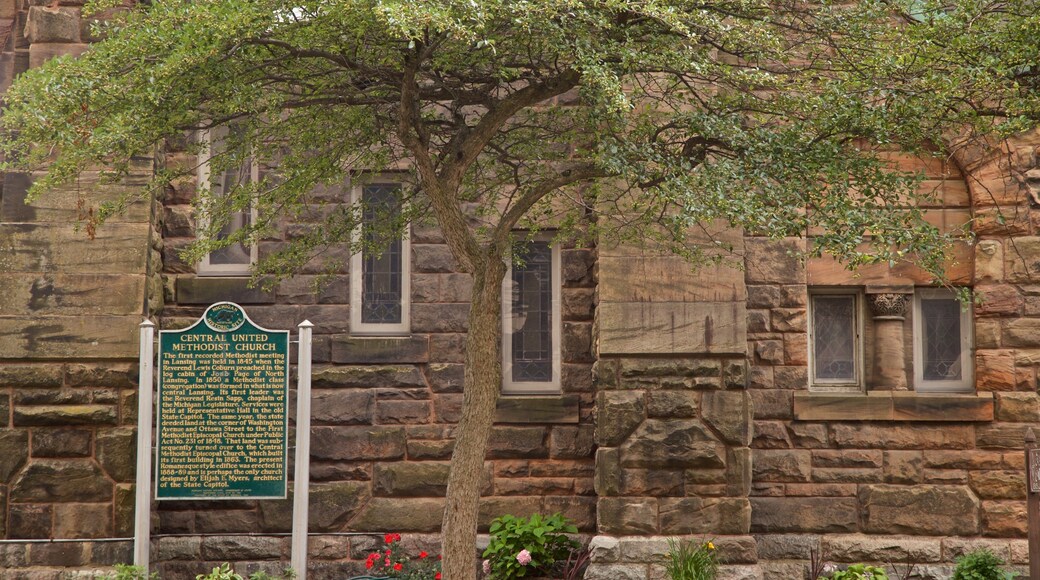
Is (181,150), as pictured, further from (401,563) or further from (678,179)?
(678,179)

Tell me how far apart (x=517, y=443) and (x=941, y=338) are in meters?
4.40

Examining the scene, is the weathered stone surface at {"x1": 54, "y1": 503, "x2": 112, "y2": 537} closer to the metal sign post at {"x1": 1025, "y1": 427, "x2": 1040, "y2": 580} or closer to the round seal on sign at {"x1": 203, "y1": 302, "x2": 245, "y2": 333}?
the round seal on sign at {"x1": 203, "y1": 302, "x2": 245, "y2": 333}

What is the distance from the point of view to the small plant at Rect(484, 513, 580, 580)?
995cm

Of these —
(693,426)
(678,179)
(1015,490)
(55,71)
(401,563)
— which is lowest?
(401,563)

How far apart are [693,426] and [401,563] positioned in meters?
2.97

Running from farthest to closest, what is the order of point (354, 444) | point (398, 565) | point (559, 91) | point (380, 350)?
point (380, 350) < point (354, 444) < point (398, 565) < point (559, 91)

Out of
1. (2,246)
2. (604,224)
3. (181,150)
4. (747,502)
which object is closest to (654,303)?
(604,224)

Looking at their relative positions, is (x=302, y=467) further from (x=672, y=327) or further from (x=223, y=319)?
(x=672, y=327)

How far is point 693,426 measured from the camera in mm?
9922

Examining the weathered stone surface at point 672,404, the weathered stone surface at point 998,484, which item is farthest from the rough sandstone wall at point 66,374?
the weathered stone surface at point 998,484

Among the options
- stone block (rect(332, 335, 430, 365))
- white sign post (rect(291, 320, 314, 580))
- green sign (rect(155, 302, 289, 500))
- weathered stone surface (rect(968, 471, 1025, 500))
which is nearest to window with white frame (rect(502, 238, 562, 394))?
stone block (rect(332, 335, 430, 365))

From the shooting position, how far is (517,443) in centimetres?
1066

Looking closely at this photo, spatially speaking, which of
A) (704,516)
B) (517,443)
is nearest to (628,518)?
(704,516)

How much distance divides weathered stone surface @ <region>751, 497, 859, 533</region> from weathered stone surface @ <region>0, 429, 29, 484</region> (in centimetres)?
686
